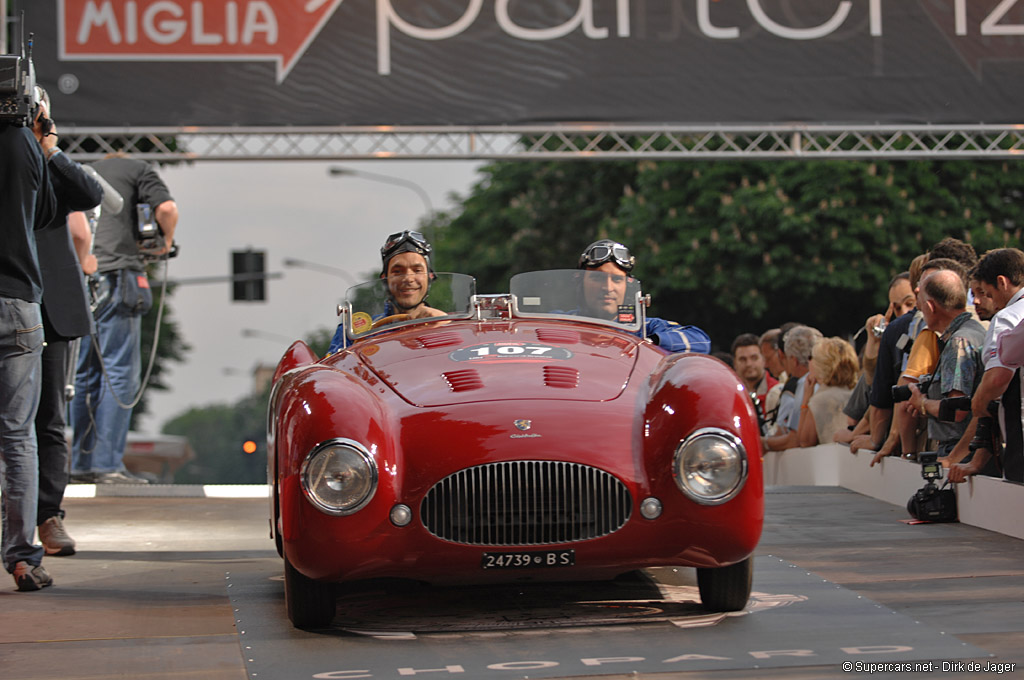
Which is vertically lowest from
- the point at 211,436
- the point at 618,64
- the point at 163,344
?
the point at 211,436

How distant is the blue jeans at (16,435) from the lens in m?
5.52

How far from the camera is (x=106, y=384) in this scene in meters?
9.41

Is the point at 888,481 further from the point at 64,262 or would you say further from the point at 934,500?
the point at 64,262

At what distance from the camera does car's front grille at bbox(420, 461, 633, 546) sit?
4.40 meters

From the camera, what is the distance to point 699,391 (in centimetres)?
458

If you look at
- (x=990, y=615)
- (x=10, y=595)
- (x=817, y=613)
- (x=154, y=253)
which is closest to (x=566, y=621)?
(x=817, y=613)

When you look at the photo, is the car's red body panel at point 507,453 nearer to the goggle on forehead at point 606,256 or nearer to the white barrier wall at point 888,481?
the goggle on forehead at point 606,256

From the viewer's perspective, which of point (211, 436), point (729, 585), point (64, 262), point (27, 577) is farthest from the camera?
point (211, 436)

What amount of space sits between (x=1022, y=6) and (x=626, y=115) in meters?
3.73

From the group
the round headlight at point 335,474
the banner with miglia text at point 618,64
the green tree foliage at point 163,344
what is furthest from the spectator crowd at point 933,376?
the green tree foliage at point 163,344

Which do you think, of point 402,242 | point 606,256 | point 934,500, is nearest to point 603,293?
point 606,256

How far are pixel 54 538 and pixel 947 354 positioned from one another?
4594mm

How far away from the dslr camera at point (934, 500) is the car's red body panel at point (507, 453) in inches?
105

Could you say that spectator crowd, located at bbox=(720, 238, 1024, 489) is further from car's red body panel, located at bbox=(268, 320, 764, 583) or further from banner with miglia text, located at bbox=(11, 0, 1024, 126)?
banner with miglia text, located at bbox=(11, 0, 1024, 126)
